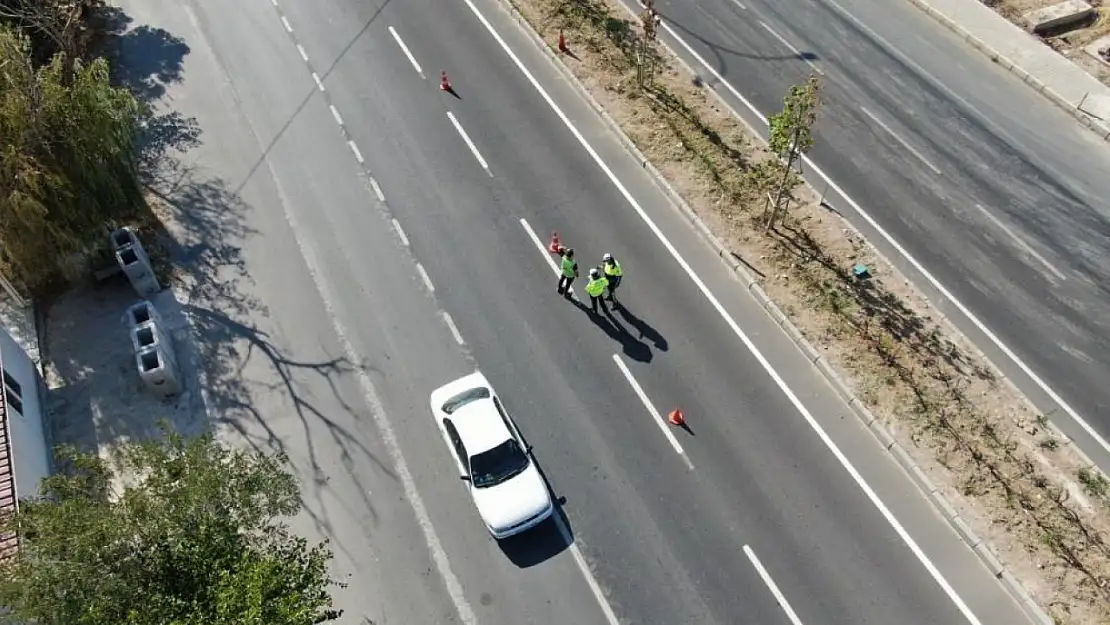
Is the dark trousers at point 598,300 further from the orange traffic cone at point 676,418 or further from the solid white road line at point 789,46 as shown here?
the solid white road line at point 789,46

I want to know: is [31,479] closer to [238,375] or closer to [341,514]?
[238,375]

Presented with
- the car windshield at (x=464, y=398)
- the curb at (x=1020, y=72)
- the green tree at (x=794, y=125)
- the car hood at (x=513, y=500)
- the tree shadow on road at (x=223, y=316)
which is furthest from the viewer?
the curb at (x=1020, y=72)

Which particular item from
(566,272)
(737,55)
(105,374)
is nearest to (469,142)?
(566,272)

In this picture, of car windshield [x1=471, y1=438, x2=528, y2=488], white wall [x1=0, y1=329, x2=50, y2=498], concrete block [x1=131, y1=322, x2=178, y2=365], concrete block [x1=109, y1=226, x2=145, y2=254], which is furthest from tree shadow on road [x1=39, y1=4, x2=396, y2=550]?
car windshield [x1=471, y1=438, x2=528, y2=488]

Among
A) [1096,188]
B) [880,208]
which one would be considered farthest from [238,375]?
[1096,188]

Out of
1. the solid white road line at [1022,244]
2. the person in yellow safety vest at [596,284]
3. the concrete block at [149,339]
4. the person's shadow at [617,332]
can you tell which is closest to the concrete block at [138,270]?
the concrete block at [149,339]

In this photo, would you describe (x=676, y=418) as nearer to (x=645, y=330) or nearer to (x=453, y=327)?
(x=645, y=330)

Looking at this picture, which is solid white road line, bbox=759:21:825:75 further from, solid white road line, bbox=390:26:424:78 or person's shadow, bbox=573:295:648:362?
person's shadow, bbox=573:295:648:362
